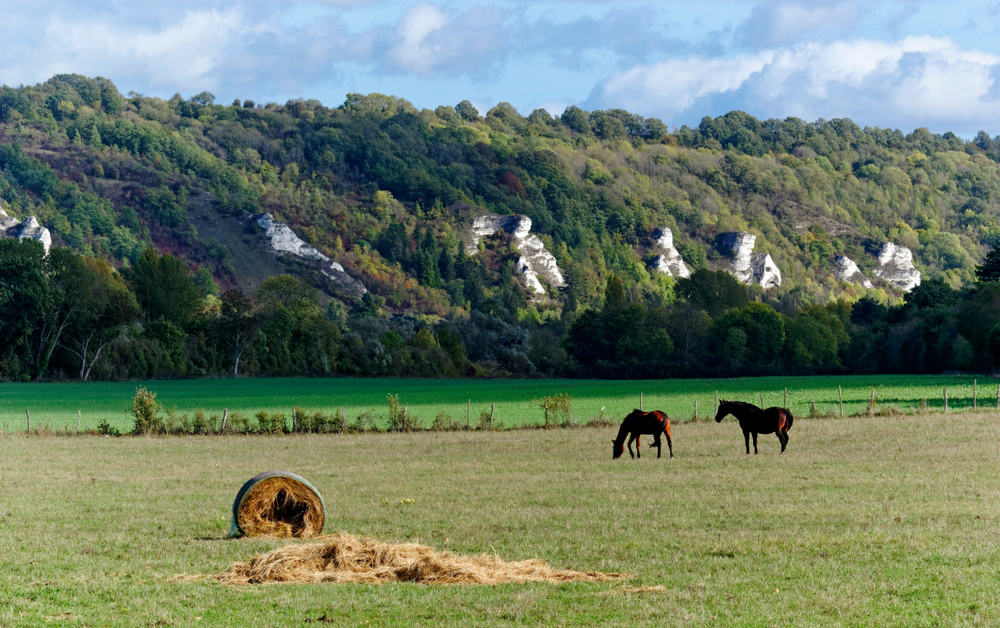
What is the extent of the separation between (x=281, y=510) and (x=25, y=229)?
575 ft

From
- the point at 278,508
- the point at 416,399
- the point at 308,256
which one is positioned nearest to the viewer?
the point at 278,508

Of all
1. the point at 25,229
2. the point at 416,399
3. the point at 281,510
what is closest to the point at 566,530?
the point at 281,510

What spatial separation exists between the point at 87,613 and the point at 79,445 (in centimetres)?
2563

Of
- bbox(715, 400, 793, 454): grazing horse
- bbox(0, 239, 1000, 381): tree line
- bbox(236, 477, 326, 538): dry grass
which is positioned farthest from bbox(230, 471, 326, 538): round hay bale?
bbox(0, 239, 1000, 381): tree line

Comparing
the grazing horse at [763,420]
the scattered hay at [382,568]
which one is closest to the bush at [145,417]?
the grazing horse at [763,420]

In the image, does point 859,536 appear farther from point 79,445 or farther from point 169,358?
point 169,358

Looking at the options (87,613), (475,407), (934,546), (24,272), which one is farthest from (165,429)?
(24,272)

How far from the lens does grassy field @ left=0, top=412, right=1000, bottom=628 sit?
1086cm

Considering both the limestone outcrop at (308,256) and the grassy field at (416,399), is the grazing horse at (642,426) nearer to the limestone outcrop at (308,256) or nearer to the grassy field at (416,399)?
the grassy field at (416,399)

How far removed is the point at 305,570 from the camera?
41.9ft

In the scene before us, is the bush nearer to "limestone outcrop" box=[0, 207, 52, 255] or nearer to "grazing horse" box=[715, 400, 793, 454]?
"grazing horse" box=[715, 400, 793, 454]

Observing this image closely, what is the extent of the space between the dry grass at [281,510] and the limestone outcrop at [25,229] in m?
171

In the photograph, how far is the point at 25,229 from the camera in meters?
171

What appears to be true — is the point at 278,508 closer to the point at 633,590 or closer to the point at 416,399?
the point at 633,590
